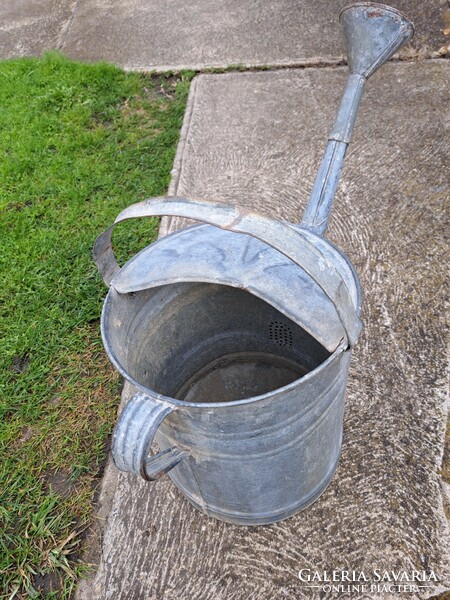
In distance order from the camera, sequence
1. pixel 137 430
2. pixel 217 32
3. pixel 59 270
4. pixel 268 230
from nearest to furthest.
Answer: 1. pixel 268 230
2. pixel 137 430
3. pixel 59 270
4. pixel 217 32

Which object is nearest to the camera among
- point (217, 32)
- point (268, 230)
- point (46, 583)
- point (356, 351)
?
point (268, 230)

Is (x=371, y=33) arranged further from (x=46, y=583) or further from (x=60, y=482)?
(x=46, y=583)

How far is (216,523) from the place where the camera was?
1.80 m

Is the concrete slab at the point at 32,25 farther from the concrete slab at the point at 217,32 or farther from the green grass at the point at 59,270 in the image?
the green grass at the point at 59,270

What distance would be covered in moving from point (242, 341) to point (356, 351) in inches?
18.8

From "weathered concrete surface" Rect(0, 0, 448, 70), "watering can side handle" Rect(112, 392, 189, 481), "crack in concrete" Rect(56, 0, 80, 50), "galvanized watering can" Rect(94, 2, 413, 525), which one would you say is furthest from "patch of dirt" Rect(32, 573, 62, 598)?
"crack in concrete" Rect(56, 0, 80, 50)

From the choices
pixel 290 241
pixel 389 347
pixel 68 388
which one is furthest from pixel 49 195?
pixel 290 241

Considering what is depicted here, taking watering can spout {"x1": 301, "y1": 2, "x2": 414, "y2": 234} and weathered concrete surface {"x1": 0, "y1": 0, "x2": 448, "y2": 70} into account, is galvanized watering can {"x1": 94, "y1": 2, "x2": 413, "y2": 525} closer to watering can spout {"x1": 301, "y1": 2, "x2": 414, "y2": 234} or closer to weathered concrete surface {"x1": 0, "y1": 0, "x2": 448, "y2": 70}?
watering can spout {"x1": 301, "y1": 2, "x2": 414, "y2": 234}

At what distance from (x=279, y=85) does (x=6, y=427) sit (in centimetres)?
244

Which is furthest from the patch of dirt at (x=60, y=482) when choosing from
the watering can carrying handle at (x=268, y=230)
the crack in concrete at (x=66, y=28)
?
the crack in concrete at (x=66, y=28)

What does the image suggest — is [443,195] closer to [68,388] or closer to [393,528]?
[393,528]

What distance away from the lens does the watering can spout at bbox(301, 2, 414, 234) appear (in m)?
1.70

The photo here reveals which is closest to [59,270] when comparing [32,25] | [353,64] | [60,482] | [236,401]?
[60,482]

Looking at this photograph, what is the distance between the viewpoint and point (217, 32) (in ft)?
12.4
